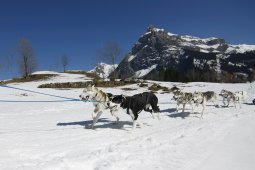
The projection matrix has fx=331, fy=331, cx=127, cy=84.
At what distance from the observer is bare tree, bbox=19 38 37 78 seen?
79938 millimetres

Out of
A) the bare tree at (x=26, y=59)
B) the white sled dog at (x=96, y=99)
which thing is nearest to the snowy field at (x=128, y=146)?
the white sled dog at (x=96, y=99)

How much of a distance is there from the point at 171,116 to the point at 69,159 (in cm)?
1041

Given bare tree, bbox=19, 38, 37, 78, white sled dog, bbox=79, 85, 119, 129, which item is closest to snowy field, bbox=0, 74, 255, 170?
white sled dog, bbox=79, 85, 119, 129

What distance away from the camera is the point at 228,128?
13.9 m

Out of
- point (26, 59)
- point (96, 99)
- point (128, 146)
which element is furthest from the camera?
point (26, 59)

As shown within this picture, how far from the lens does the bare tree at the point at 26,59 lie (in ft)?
262

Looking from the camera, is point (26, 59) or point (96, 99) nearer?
point (96, 99)

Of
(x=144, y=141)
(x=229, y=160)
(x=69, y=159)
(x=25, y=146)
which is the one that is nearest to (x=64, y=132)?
(x=25, y=146)

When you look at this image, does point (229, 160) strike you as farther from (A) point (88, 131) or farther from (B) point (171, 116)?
(B) point (171, 116)

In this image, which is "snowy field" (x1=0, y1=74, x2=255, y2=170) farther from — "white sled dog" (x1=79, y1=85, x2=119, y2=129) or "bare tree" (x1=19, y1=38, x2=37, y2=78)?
"bare tree" (x1=19, y1=38, x2=37, y2=78)

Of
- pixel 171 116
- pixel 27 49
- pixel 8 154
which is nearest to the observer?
pixel 8 154

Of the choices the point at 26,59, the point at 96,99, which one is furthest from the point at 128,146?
the point at 26,59

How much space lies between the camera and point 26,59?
81.6 metres

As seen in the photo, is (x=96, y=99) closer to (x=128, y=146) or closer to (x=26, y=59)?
(x=128, y=146)
